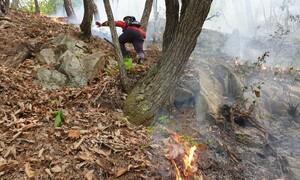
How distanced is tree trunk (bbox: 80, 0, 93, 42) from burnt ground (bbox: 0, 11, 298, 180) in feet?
6.50

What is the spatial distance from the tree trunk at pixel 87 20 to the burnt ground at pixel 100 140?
198cm

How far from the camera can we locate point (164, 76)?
4555mm

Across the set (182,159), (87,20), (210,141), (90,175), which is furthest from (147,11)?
(90,175)

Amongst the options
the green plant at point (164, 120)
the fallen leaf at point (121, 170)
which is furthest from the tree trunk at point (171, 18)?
the fallen leaf at point (121, 170)

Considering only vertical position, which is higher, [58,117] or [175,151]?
[58,117]

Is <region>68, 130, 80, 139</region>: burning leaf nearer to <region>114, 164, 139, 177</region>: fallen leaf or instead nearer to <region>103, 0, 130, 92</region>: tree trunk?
<region>114, 164, 139, 177</region>: fallen leaf

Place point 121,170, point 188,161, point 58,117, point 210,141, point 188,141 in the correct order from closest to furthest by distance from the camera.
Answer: point 121,170, point 188,161, point 58,117, point 188,141, point 210,141

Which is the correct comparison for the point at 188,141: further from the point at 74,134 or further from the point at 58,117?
the point at 58,117

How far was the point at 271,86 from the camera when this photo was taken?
30.3 feet

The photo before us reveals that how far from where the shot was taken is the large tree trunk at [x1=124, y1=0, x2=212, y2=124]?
4.40 metres

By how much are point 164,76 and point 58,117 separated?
1866mm

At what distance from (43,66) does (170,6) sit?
3.11m

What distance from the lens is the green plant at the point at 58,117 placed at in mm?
4023

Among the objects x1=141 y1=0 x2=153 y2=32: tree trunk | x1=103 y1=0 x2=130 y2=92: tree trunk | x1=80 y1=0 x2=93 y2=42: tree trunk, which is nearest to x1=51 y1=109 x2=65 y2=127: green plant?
x1=103 y1=0 x2=130 y2=92: tree trunk
